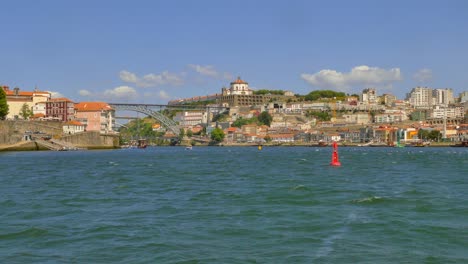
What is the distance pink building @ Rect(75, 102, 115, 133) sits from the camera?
125 m

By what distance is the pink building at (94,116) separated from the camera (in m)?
125

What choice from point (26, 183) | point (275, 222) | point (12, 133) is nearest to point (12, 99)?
point (12, 133)

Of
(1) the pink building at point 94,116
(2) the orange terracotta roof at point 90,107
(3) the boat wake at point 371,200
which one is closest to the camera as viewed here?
(3) the boat wake at point 371,200

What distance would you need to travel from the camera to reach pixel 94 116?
125m

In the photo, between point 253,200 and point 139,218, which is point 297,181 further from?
point 139,218

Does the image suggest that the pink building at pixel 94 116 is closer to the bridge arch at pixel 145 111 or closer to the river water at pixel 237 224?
the bridge arch at pixel 145 111

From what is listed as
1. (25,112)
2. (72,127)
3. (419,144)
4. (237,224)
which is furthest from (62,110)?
(237,224)

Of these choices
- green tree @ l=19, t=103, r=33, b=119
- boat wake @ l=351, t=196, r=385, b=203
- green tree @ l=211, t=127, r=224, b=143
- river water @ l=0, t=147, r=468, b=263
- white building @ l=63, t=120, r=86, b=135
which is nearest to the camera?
river water @ l=0, t=147, r=468, b=263

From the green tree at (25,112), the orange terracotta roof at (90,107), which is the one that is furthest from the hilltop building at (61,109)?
the green tree at (25,112)

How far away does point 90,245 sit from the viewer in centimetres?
1440

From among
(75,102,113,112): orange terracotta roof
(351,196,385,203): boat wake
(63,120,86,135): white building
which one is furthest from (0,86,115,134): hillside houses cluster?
(351,196,385,203): boat wake

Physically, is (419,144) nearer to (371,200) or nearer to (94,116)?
(94,116)

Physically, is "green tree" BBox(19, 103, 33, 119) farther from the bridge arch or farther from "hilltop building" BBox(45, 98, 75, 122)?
the bridge arch

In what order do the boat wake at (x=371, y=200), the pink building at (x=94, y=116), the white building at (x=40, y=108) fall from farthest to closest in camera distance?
the white building at (x=40, y=108) → the pink building at (x=94, y=116) → the boat wake at (x=371, y=200)
